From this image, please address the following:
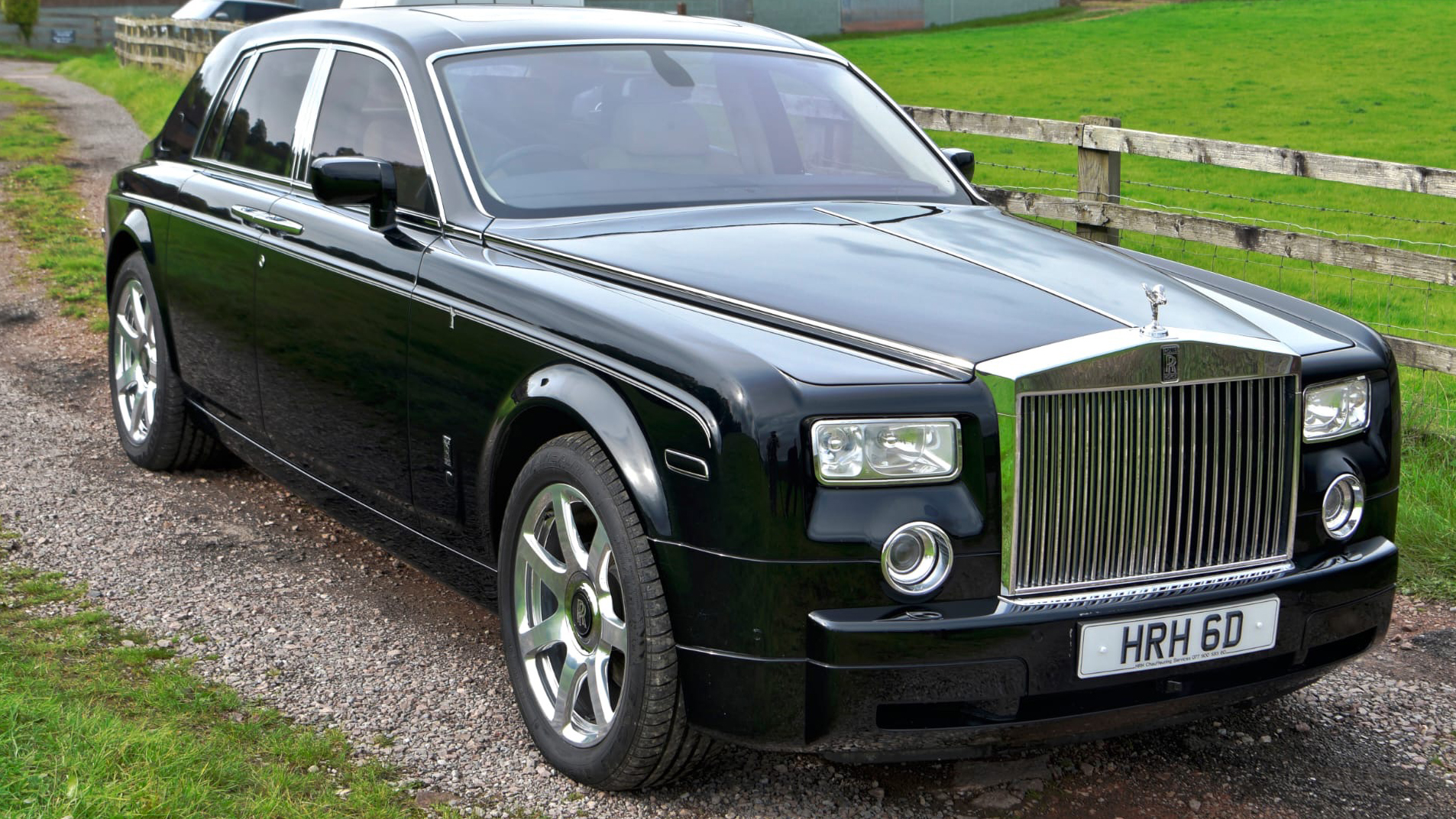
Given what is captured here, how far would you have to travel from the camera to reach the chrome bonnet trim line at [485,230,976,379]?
3029mm

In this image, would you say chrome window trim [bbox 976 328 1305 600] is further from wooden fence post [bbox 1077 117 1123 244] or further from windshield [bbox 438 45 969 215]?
wooden fence post [bbox 1077 117 1123 244]

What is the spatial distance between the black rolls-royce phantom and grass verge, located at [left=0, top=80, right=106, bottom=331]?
190 inches

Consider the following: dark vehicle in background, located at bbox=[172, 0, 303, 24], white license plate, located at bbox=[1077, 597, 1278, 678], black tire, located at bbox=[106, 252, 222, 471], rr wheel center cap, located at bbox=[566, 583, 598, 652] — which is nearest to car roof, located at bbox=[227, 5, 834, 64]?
black tire, located at bbox=[106, 252, 222, 471]

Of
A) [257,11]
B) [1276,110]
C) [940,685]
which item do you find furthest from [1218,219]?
[257,11]

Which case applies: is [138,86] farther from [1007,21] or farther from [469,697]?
[1007,21]

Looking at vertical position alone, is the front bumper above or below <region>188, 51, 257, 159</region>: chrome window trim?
below

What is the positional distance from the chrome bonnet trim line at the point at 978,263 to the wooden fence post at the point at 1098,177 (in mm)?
4138

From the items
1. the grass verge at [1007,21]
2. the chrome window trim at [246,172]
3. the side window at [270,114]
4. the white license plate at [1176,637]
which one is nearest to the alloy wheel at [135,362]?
the chrome window trim at [246,172]

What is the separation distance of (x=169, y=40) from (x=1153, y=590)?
84.5ft

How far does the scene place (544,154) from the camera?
165 inches

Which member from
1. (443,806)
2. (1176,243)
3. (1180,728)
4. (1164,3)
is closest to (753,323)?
(443,806)

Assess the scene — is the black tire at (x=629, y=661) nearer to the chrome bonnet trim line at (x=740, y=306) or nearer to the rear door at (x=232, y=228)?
the chrome bonnet trim line at (x=740, y=306)

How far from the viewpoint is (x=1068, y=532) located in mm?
3010

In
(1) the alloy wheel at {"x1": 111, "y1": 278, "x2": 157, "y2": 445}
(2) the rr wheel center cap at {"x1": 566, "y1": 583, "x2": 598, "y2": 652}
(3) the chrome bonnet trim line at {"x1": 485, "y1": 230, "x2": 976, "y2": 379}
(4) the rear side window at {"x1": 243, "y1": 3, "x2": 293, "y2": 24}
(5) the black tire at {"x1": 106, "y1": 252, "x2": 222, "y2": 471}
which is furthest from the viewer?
(4) the rear side window at {"x1": 243, "y1": 3, "x2": 293, "y2": 24}
